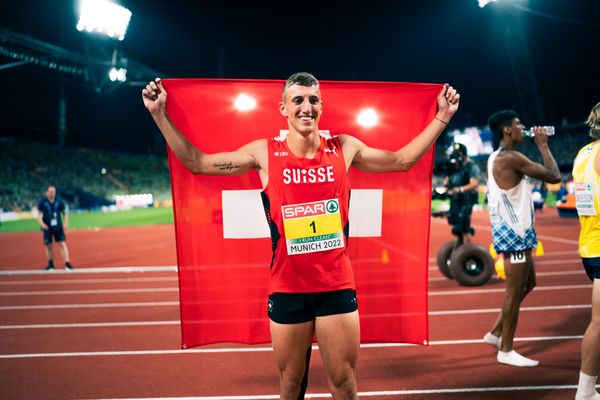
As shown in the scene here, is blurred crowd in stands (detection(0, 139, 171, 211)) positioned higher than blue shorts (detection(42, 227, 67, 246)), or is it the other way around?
blurred crowd in stands (detection(0, 139, 171, 211))

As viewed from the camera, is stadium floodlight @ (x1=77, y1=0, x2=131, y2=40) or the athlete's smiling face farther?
stadium floodlight @ (x1=77, y1=0, x2=131, y2=40)

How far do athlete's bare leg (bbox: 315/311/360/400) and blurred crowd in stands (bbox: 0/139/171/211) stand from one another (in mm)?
37336

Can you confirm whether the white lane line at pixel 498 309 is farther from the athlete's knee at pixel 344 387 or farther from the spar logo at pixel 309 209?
the spar logo at pixel 309 209

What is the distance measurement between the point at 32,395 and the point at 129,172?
4739 centimetres

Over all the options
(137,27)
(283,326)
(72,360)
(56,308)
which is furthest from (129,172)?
(283,326)

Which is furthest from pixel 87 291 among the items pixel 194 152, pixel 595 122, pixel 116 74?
pixel 116 74

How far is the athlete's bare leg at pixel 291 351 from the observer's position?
2543 millimetres

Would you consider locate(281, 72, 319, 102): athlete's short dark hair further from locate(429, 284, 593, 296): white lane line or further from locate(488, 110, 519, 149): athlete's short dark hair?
locate(429, 284, 593, 296): white lane line

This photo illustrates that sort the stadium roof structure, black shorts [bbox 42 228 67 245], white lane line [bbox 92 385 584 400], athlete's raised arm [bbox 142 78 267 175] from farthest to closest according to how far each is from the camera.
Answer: the stadium roof structure, black shorts [bbox 42 228 67 245], white lane line [bbox 92 385 584 400], athlete's raised arm [bbox 142 78 267 175]

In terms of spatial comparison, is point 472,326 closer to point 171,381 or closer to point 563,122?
point 171,381

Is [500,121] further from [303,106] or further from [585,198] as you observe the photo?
[303,106]

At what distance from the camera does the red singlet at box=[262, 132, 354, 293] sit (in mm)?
2543

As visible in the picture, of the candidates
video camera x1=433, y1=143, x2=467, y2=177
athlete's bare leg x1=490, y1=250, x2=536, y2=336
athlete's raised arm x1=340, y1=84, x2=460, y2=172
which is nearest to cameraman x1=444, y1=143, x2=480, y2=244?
video camera x1=433, y1=143, x2=467, y2=177

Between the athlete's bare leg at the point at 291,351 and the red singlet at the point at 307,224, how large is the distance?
206 millimetres
